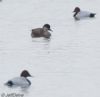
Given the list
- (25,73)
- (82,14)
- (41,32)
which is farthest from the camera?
(82,14)

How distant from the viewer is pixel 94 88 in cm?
2139

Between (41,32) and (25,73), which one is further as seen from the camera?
(41,32)

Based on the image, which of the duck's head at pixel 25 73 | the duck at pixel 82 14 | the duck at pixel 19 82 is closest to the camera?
the duck at pixel 19 82

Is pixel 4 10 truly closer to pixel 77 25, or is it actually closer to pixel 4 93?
pixel 77 25

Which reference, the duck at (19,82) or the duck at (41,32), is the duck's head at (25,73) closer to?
the duck at (19,82)

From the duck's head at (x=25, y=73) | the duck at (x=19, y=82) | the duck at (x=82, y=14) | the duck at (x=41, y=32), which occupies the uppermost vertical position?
the duck at (x=82, y=14)

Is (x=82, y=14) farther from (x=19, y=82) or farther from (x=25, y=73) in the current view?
(x=19, y=82)

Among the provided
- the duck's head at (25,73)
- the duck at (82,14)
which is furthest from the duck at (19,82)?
the duck at (82,14)

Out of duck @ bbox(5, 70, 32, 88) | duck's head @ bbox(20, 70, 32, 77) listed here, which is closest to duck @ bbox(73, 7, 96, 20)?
duck's head @ bbox(20, 70, 32, 77)

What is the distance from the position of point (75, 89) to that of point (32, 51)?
506 cm

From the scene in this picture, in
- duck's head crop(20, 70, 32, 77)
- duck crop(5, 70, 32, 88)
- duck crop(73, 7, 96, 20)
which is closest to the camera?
duck crop(5, 70, 32, 88)

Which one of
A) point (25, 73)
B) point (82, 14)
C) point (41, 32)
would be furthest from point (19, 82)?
point (82, 14)

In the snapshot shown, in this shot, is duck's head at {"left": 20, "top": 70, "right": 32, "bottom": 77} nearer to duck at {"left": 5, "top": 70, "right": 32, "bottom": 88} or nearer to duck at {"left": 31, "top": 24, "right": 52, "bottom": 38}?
duck at {"left": 5, "top": 70, "right": 32, "bottom": 88}

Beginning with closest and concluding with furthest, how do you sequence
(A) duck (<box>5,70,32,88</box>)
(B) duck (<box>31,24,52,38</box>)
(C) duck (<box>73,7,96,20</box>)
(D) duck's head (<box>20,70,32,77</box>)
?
(A) duck (<box>5,70,32,88</box>) < (D) duck's head (<box>20,70,32,77</box>) < (B) duck (<box>31,24,52,38</box>) < (C) duck (<box>73,7,96,20</box>)
